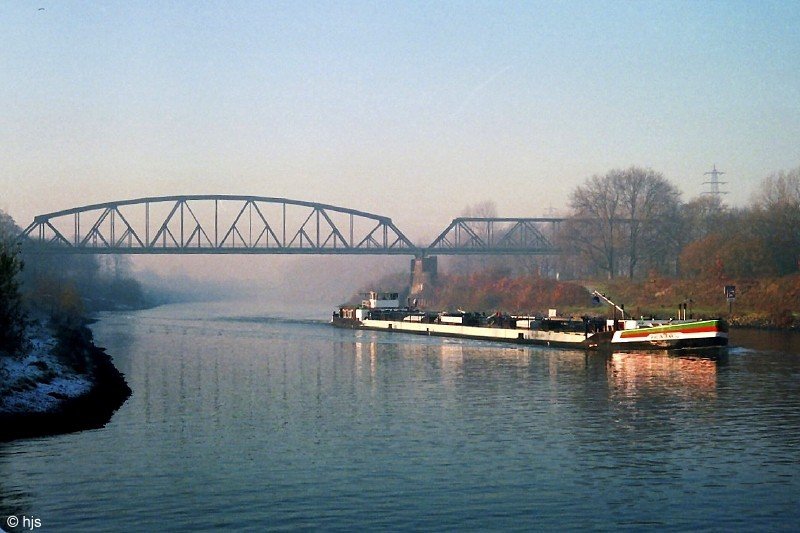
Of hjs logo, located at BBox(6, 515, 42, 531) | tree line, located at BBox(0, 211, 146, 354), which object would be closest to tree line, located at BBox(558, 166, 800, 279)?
tree line, located at BBox(0, 211, 146, 354)

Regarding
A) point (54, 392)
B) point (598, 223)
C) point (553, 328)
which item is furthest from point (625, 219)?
point (54, 392)

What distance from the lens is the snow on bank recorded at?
118ft

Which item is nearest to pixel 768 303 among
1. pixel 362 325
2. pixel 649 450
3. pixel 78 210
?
pixel 362 325

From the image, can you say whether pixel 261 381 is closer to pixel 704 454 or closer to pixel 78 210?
pixel 704 454

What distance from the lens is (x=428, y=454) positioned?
30594 mm

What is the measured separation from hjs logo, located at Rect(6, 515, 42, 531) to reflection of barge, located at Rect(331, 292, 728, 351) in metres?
49.7

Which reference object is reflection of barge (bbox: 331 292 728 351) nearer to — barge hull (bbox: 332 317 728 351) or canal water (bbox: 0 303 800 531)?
barge hull (bbox: 332 317 728 351)

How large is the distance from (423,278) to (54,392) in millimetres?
141117

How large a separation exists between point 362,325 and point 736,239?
4354cm

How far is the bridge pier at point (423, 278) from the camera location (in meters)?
171

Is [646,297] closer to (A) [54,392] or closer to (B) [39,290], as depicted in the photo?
(B) [39,290]

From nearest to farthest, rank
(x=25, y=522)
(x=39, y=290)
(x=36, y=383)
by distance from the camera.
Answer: (x=25, y=522) → (x=36, y=383) → (x=39, y=290)

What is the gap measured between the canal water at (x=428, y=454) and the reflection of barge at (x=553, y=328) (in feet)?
33.1

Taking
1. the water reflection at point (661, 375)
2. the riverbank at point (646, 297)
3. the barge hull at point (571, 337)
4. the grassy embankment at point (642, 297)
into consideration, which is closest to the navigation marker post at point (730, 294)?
the riverbank at point (646, 297)
